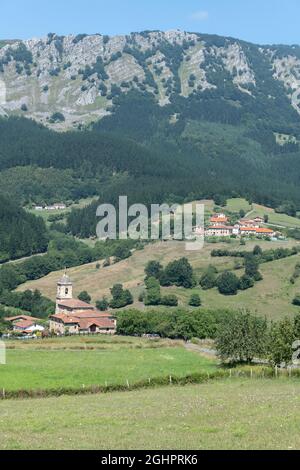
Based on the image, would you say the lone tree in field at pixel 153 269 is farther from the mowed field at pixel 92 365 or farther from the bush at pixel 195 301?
the mowed field at pixel 92 365

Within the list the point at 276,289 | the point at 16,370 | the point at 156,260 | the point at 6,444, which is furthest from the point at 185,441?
the point at 156,260

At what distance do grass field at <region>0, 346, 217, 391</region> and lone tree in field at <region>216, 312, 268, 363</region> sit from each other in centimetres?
204

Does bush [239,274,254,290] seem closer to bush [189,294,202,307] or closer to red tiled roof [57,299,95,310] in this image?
bush [189,294,202,307]

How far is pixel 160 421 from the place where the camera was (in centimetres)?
3694

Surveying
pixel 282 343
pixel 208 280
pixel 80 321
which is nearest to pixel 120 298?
pixel 208 280

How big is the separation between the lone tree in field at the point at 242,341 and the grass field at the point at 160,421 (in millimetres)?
18241

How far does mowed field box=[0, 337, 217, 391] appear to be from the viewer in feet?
201

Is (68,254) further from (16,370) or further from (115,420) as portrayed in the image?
(115,420)

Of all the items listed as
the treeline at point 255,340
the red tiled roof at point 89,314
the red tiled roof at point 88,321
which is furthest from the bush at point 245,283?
the treeline at point 255,340

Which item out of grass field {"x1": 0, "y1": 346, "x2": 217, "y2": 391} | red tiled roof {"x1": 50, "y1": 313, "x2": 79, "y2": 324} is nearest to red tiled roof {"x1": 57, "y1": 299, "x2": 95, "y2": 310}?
red tiled roof {"x1": 50, "y1": 313, "x2": 79, "y2": 324}

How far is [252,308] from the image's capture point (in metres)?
138

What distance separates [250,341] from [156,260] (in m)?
103

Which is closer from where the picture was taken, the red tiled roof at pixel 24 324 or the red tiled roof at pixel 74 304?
the red tiled roof at pixel 24 324

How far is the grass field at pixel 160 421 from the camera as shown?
31.1 m
